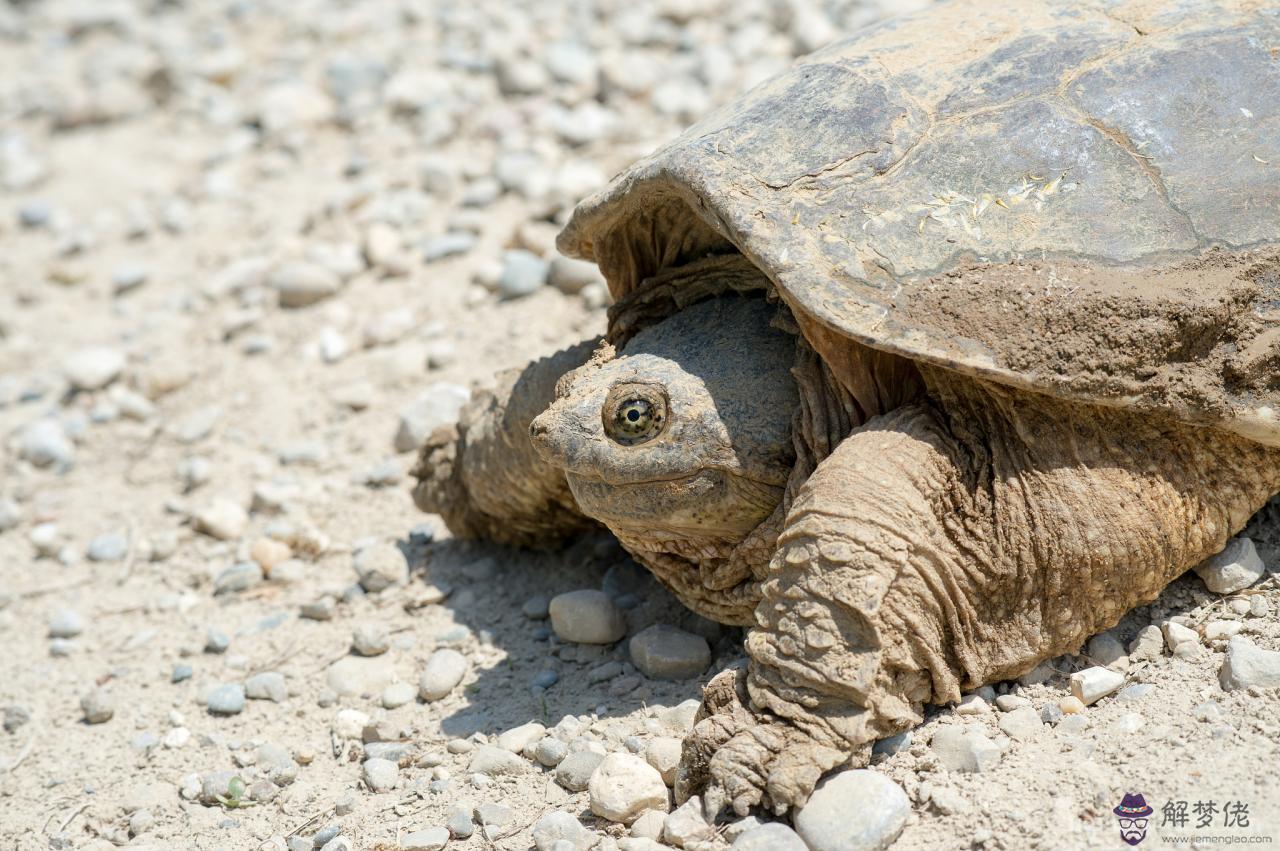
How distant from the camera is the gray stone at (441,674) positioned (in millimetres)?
3576

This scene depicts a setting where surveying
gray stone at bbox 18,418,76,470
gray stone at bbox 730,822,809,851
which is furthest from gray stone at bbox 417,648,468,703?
gray stone at bbox 18,418,76,470

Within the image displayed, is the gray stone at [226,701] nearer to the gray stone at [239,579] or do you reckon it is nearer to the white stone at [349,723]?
the white stone at [349,723]

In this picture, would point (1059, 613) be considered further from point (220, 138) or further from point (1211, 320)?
point (220, 138)

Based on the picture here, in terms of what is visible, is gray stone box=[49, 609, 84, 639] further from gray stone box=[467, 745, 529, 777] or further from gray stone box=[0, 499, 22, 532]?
gray stone box=[467, 745, 529, 777]

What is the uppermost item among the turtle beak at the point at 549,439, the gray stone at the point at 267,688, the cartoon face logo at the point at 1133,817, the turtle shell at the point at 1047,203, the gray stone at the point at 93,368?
the turtle shell at the point at 1047,203

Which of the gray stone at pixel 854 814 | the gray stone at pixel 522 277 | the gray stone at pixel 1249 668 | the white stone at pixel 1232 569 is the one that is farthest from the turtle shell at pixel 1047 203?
the gray stone at pixel 522 277

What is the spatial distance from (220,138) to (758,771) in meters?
6.64

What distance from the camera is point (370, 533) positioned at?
178 inches

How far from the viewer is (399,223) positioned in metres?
6.16

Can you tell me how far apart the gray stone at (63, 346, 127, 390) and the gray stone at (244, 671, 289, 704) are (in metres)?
2.63

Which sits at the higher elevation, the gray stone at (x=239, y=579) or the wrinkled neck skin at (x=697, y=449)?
the wrinkled neck skin at (x=697, y=449)

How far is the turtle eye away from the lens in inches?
123

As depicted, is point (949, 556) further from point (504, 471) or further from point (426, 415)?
point (426, 415)

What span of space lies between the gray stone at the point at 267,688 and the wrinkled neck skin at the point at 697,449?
1197 millimetres
